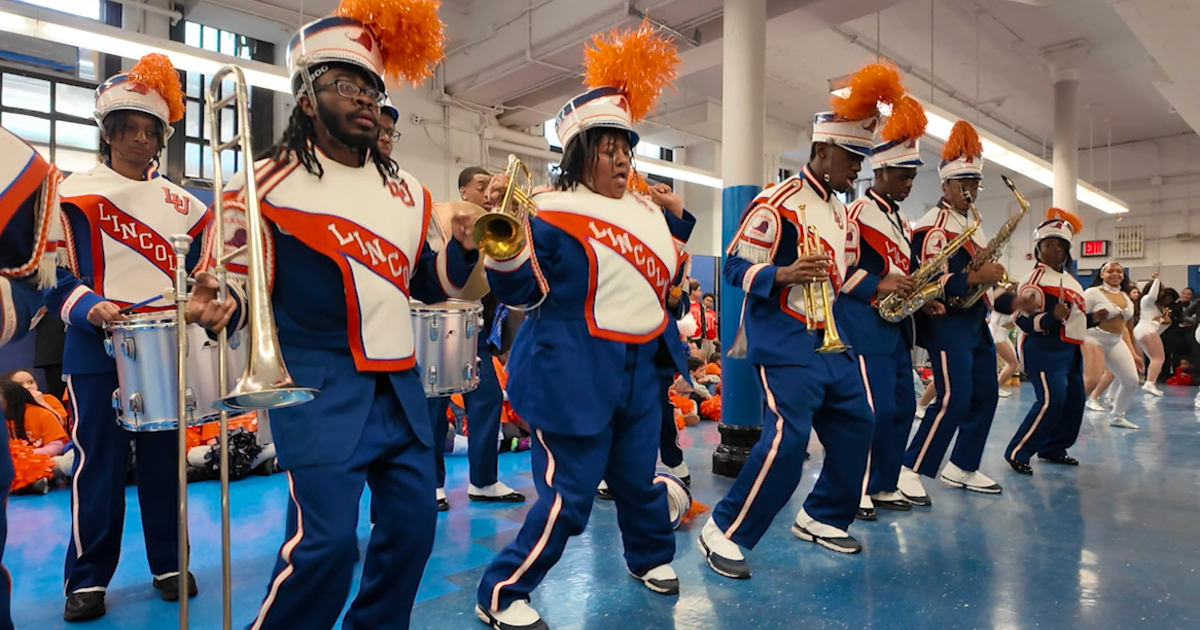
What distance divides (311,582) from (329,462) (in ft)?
0.97

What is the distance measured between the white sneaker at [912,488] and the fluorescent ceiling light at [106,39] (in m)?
6.01

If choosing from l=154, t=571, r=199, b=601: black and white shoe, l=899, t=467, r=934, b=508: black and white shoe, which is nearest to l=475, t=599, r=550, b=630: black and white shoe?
l=154, t=571, r=199, b=601: black and white shoe

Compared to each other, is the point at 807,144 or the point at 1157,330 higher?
the point at 807,144

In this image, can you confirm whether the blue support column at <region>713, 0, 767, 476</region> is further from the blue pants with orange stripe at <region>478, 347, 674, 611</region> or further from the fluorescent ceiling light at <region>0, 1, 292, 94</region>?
the fluorescent ceiling light at <region>0, 1, 292, 94</region>

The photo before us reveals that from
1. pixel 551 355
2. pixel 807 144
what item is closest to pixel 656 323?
pixel 551 355

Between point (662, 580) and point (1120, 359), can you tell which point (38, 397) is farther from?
point (1120, 359)

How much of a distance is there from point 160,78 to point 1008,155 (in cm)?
1139

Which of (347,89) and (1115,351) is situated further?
(1115,351)

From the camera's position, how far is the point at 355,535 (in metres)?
1.92

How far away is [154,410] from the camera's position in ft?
8.79

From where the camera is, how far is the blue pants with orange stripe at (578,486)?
2809 millimetres

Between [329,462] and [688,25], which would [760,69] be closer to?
[688,25]

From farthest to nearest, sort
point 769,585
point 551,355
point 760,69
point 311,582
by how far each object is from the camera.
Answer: point 760,69, point 769,585, point 551,355, point 311,582

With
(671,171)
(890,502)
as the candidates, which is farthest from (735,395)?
(671,171)
